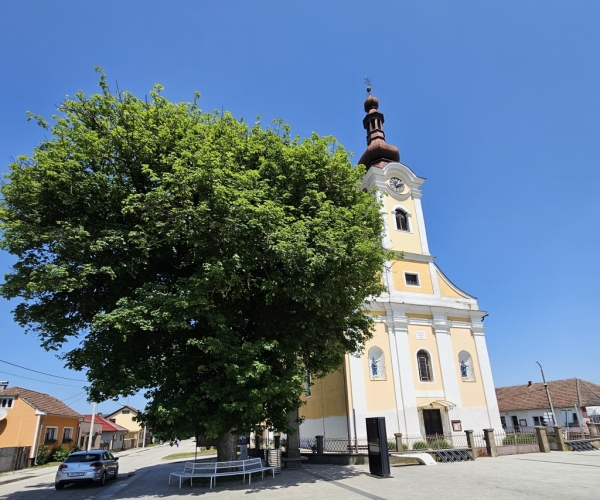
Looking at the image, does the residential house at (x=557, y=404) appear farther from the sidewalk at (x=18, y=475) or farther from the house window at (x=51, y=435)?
the house window at (x=51, y=435)

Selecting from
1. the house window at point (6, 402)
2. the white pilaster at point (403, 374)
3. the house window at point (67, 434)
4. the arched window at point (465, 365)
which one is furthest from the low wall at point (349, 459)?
the house window at point (67, 434)

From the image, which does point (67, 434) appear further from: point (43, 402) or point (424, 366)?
point (424, 366)

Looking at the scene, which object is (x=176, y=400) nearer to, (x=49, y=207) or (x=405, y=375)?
(x=49, y=207)

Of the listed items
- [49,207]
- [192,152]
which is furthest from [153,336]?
[192,152]

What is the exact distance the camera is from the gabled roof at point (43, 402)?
28.4 metres

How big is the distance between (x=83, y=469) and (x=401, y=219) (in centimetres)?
2194

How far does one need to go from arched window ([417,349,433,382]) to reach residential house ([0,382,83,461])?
1016 inches

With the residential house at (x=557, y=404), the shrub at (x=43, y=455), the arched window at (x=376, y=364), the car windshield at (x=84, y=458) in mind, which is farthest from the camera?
the residential house at (x=557, y=404)

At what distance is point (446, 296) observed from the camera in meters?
26.8

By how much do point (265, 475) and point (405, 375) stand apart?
11287mm

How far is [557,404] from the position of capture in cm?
3981

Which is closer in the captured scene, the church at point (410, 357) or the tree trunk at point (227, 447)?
the tree trunk at point (227, 447)

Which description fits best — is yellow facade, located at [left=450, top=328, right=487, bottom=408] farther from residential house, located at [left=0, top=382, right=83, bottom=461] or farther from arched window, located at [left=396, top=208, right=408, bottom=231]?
residential house, located at [left=0, top=382, right=83, bottom=461]

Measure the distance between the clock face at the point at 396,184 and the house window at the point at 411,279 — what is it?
584cm
